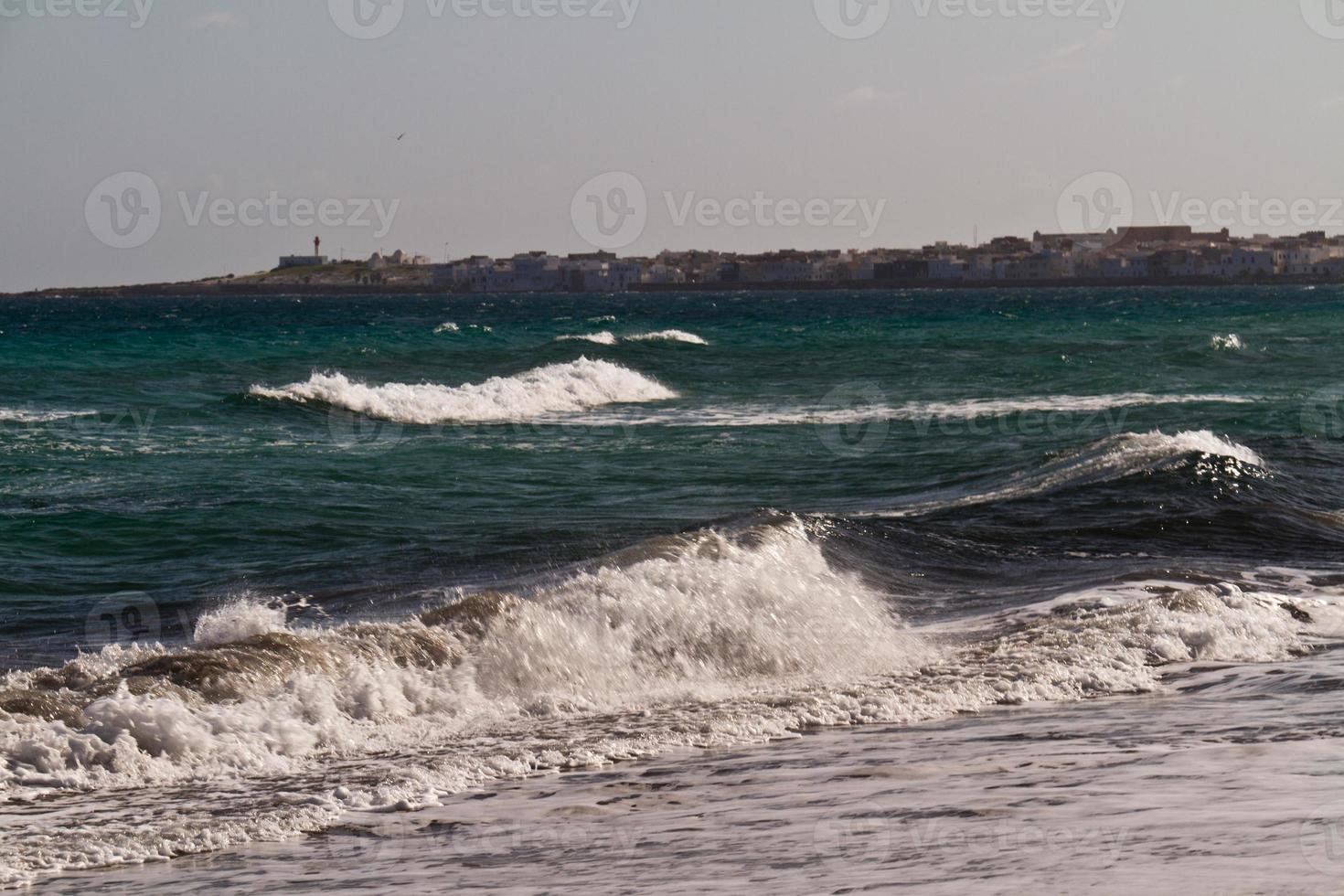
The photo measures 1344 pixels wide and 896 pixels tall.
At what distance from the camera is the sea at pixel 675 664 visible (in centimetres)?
609

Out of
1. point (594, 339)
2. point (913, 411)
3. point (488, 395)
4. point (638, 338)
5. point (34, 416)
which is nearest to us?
point (34, 416)

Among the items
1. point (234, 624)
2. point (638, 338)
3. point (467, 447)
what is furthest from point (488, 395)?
point (234, 624)

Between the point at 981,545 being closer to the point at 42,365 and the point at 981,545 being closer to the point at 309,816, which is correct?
the point at 309,816

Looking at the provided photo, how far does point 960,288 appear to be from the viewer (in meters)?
196

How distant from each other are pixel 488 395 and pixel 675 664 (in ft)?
84.3

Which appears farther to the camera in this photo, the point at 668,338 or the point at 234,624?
the point at 668,338

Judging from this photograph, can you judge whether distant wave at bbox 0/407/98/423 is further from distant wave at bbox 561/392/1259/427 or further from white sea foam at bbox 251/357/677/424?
distant wave at bbox 561/392/1259/427

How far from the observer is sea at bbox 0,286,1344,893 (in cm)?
609

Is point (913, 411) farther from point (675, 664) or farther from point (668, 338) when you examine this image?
point (668, 338)

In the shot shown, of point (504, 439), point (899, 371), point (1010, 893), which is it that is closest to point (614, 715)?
point (1010, 893)

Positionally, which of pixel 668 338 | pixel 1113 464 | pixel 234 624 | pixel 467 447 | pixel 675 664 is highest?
pixel 668 338

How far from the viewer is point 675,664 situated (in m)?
10.1

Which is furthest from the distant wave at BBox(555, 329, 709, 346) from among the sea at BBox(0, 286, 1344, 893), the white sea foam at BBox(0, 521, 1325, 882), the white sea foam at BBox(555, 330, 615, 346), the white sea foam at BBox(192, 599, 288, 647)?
the white sea foam at BBox(192, 599, 288, 647)

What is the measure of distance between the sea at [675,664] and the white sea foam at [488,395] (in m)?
7.05
